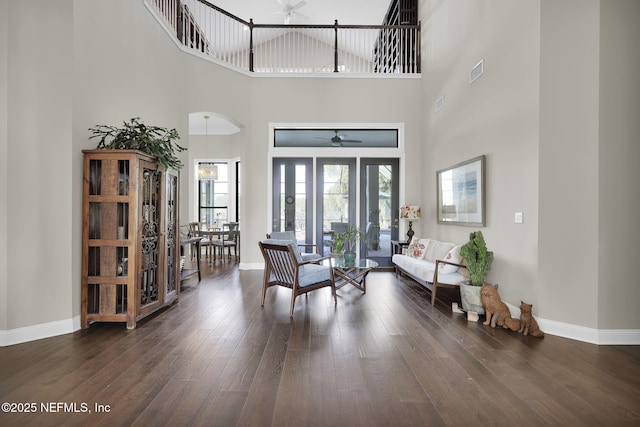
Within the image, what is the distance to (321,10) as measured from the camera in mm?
8336

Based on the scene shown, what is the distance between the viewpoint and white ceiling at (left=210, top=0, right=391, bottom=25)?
796cm

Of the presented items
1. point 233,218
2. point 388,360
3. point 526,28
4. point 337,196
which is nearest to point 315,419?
point 388,360

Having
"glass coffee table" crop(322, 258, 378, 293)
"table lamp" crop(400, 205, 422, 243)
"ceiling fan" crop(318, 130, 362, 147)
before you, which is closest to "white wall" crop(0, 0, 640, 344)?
"glass coffee table" crop(322, 258, 378, 293)

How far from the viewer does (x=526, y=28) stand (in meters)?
3.58

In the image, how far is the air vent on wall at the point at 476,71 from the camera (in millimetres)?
4410

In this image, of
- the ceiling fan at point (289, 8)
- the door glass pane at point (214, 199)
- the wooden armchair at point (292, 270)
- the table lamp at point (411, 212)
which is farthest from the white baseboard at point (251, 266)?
the ceiling fan at point (289, 8)

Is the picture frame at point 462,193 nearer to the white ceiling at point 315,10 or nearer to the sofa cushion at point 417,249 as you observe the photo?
the sofa cushion at point 417,249

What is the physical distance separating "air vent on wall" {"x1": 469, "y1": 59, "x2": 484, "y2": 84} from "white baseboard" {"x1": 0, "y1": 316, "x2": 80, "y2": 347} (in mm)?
5678

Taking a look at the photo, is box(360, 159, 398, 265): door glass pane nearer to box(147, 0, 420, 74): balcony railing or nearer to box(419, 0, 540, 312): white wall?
box(419, 0, 540, 312): white wall

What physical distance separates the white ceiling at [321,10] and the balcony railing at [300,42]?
11.0 inches

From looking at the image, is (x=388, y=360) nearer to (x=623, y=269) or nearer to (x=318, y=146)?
(x=623, y=269)

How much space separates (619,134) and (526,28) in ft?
4.83

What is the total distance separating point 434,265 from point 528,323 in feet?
5.37

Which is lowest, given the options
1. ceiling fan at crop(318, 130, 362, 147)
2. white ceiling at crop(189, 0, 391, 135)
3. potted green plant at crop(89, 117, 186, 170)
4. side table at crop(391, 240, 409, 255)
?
side table at crop(391, 240, 409, 255)
